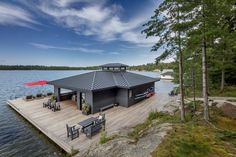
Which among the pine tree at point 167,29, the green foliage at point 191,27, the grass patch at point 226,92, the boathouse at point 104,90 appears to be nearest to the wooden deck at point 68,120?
the boathouse at point 104,90

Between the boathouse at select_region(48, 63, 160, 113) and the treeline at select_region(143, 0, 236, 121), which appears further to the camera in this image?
the boathouse at select_region(48, 63, 160, 113)

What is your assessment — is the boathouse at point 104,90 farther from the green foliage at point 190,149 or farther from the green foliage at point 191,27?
the green foliage at point 190,149

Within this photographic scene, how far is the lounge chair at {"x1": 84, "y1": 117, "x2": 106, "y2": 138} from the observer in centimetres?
823

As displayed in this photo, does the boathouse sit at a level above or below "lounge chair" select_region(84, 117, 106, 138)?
above

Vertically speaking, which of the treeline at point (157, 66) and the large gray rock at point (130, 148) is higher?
the treeline at point (157, 66)

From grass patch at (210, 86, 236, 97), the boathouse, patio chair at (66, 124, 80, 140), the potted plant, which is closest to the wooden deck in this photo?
patio chair at (66, 124, 80, 140)

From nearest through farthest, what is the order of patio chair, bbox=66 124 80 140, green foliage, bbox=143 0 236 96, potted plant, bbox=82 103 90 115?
green foliage, bbox=143 0 236 96
patio chair, bbox=66 124 80 140
potted plant, bbox=82 103 90 115

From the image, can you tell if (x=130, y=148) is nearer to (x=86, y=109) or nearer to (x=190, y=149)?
(x=190, y=149)

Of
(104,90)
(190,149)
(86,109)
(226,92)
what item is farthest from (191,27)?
(226,92)

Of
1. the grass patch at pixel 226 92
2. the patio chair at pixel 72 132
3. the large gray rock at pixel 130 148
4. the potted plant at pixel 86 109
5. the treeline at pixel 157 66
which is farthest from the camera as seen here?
the grass patch at pixel 226 92

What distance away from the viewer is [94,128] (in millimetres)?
8562

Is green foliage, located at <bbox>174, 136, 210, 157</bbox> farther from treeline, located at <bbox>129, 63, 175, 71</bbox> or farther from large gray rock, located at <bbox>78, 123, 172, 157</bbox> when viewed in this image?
treeline, located at <bbox>129, 63, 175, 71</bbox>

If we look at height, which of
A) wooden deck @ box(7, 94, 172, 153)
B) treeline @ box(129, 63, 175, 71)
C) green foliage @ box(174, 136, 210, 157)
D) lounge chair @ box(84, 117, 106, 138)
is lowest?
wooden deck @ box(7, 94, 172, 153)

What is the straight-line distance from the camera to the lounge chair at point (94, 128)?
27.0 ft
